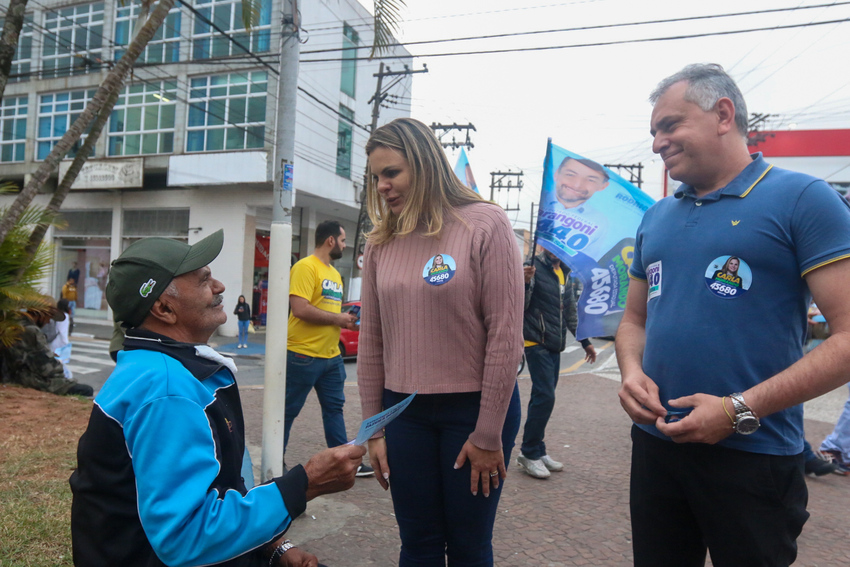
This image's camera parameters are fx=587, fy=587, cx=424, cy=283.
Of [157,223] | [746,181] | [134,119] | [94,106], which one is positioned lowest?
[746,181]

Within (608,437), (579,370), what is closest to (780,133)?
(579,370)

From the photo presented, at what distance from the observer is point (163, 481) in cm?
137

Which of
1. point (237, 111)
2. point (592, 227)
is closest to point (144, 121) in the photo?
point (237, 111)

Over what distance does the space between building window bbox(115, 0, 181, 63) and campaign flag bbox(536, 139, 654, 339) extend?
20070 millimetres

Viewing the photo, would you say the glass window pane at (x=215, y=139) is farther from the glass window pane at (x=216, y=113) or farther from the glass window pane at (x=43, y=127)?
the glass window pane at (x=43, y=127)

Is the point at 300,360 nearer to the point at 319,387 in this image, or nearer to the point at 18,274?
the point at 319,387

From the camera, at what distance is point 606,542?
12.0 feet

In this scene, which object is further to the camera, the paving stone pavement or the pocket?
the pocket

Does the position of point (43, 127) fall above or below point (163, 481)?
above

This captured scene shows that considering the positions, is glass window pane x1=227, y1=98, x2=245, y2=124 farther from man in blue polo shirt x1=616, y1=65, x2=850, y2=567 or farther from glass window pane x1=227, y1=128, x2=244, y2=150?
man in blue polo shirt x1=616, y1=65, x2=850, y2=567

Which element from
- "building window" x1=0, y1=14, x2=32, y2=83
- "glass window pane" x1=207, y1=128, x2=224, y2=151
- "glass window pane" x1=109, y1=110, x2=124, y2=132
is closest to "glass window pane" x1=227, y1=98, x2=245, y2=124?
"glass window pane" x1=207, y1=128, x2=224, y2=151

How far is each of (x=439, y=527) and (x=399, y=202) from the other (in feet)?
3.94

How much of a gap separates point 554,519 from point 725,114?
3.09 metres

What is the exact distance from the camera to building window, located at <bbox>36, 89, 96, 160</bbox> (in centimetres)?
2280
